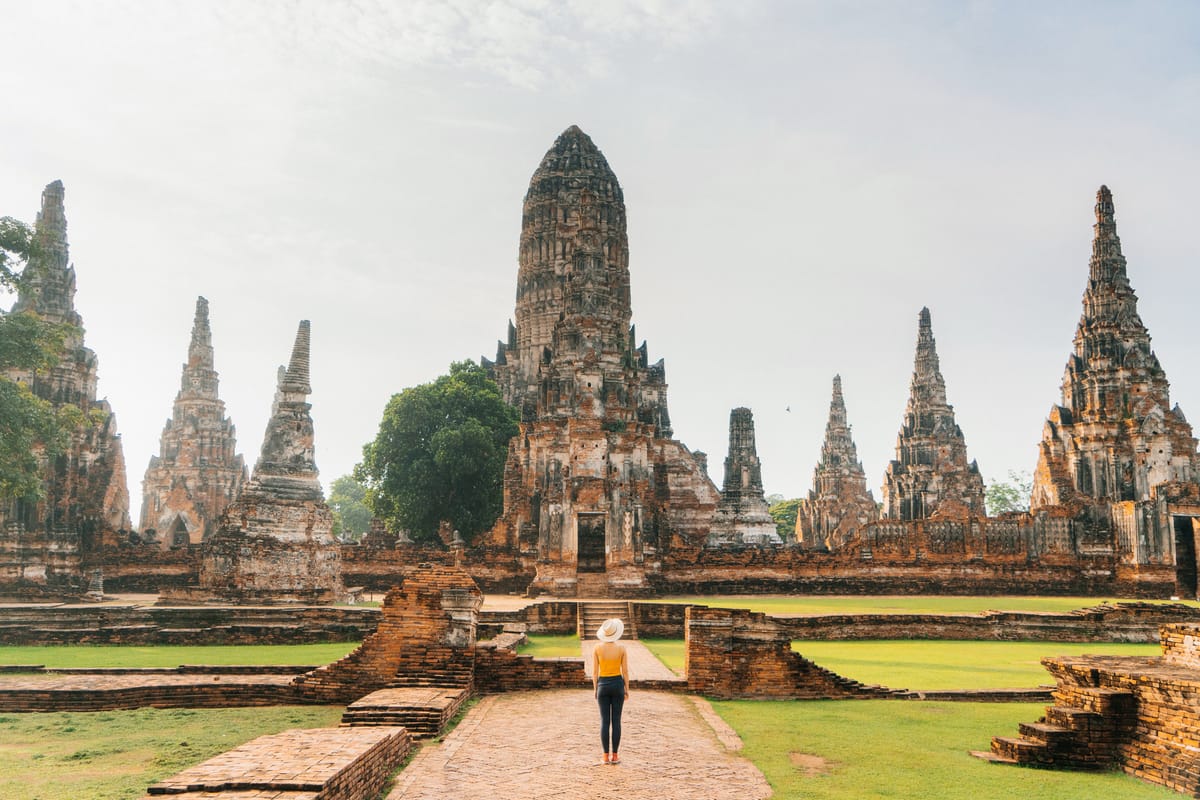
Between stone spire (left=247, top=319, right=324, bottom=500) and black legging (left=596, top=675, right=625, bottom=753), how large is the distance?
54.2 ft

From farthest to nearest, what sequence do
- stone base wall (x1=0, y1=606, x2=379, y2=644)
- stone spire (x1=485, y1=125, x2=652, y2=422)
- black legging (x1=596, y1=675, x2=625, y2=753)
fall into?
stone spire (x1=485, y1=125, x2=652, y2=422) < stone base wall (x1=0, y1=606, x2=379, y2=644) < black legging (x1=596, y1=675, x2=625, y2=753)

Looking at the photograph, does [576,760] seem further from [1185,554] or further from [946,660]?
[1185,554]

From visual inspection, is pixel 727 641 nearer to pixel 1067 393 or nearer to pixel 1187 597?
A: pixel 1187 597

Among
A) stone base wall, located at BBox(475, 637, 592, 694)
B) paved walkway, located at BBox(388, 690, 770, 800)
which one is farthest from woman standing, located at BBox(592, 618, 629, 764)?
stone base wall, located at BBox(475, 637, 592, 694)

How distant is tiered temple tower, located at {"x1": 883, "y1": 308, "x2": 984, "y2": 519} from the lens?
132 feet

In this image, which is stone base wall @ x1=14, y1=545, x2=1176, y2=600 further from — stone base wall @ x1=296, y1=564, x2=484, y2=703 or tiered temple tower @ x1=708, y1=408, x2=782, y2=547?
stone base wall @ x1=296, y1=564, x2=484, y2=703

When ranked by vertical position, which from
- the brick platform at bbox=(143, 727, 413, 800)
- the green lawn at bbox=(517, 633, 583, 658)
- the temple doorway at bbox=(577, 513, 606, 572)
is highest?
the temple doorway at bbox=(577, 513, 606, 572)

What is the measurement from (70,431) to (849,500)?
39845 mm

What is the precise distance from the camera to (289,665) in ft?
41.8

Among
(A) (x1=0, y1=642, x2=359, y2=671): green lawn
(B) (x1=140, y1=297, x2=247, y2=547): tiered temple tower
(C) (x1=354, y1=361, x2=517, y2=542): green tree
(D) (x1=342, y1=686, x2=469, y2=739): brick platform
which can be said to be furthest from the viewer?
(B) (x1=140, y1=297, x2=247, y2=547): tiered temple tower

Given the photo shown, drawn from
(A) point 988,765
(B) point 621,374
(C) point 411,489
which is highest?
(B) point 621,374

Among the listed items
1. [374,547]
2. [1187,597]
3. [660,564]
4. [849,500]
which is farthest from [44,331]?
[849,500]

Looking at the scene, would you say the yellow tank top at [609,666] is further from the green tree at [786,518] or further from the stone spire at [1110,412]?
the green tree at [786,518]

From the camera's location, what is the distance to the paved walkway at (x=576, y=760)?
7.23 metres
